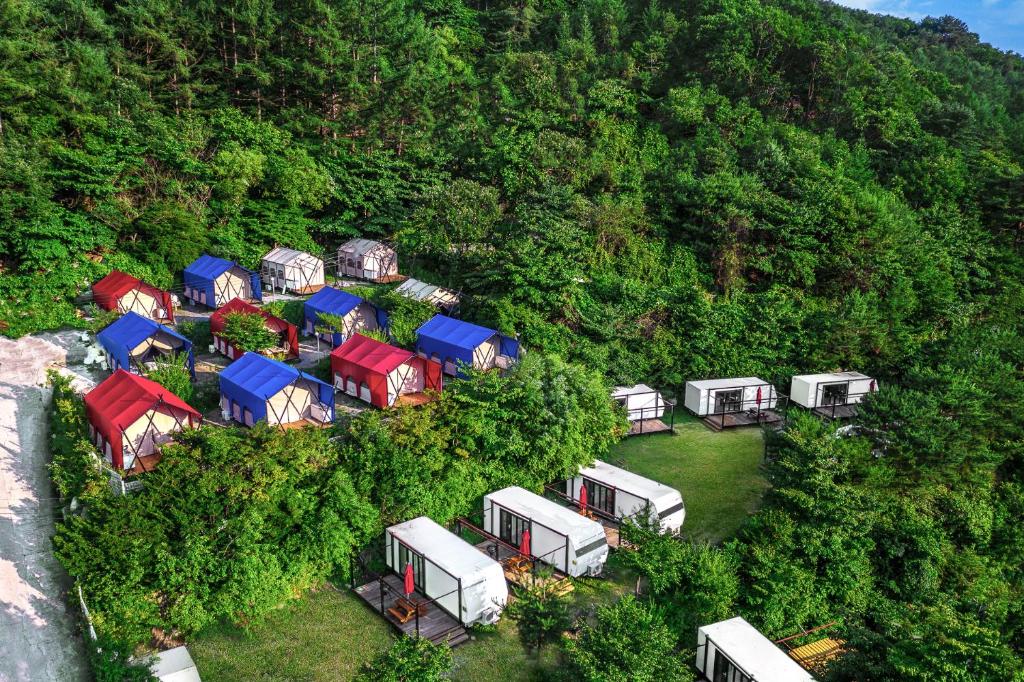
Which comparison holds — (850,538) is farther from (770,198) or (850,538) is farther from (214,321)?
(214,321)

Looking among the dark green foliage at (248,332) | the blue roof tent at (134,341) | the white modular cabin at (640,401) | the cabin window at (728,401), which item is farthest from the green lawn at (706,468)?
the blue roof tent at (134,341)

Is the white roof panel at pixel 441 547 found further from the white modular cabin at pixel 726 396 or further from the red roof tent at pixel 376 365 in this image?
the white modular cabin at pixel 726 396

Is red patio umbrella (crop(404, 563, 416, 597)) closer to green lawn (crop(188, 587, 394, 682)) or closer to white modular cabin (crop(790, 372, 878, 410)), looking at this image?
green lawn (crop(188, 587, 394, 682))

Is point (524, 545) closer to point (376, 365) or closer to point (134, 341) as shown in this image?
point (376, 365)

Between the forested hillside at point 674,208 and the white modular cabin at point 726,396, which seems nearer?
the forested hillside at point 674,208

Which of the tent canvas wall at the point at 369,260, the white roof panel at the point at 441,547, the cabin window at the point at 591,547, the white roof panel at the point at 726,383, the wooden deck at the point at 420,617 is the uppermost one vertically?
the tent canvas wall at the point at 369,260

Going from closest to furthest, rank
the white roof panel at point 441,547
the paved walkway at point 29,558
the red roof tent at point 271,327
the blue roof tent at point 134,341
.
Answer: the paved walkway at point 29,558 < the white roof panel at point 441,547 < the blue roof tent at point 134,341 < the red roof tent at point 271,327

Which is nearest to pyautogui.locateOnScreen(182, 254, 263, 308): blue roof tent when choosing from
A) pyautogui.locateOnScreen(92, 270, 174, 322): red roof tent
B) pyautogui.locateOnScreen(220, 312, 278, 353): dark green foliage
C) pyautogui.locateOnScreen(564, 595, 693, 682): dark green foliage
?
pyautogui.locateOnScreen(92, 270, 174, 322): red roof tent
